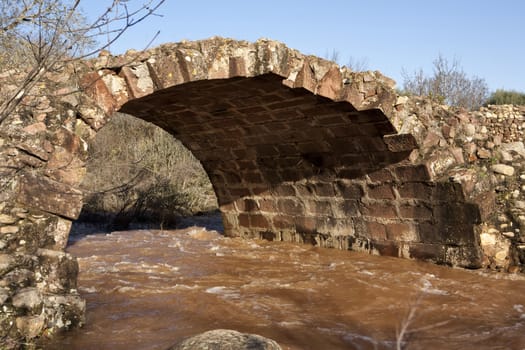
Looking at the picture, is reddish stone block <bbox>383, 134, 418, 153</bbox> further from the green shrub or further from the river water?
the green shrub

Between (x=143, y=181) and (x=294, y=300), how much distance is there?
21.4 feet

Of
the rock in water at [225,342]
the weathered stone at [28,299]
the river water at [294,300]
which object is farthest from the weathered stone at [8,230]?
the rock in water at [225,342]

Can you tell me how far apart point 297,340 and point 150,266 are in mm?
2574

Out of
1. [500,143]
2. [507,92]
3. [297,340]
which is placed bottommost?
[297,340]

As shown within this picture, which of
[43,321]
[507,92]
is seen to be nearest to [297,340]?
[43,321]

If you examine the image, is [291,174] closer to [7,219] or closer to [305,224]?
[305,224]

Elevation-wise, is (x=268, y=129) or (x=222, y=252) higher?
(x=268, y=129)

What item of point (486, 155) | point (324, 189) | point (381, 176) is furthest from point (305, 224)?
point (486, 155)

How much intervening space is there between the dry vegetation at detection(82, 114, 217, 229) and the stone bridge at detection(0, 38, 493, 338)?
1895 millimetres

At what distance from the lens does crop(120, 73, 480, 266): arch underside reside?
5.24 metres

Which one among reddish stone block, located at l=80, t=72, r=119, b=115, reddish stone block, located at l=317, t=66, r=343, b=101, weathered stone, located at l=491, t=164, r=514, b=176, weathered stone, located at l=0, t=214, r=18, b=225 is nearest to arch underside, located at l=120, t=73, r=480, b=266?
reddish stone block, located at l=317, t=66, r=343, b=101

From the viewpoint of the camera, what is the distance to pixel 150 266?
5.36 m

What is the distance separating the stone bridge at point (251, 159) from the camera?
3.31 meters

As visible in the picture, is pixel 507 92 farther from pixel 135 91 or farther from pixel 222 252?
pixel 135 91
